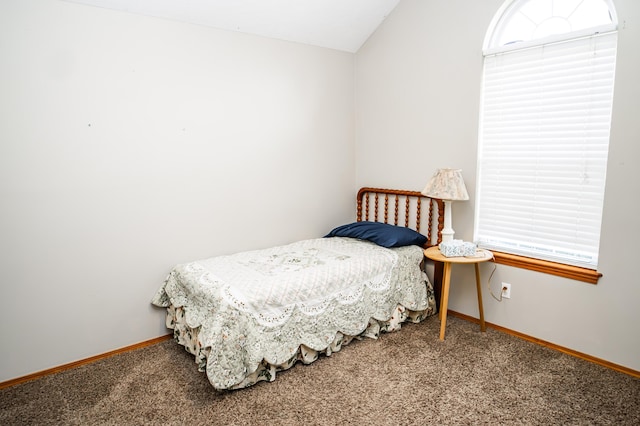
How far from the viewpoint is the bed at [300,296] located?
84.1 inches

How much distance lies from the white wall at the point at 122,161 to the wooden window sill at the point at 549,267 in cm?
168

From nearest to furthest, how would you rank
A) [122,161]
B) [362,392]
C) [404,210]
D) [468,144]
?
[362,392] → [122,161] → [468,144] → [404,210]

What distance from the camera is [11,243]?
220 cm

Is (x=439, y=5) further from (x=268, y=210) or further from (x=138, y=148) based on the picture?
(x=138, y=148)

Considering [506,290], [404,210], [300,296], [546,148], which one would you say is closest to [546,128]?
[546,148]

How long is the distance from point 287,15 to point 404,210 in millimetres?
1782

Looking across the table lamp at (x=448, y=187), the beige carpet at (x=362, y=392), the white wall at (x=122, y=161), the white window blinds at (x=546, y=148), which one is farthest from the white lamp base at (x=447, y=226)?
the white wall at (x=122, y=161)

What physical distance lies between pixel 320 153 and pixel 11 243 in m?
2.25

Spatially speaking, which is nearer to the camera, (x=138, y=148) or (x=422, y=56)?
(x=138, y=148)

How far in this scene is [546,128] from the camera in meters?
2.55

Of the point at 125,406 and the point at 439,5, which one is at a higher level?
the point at 439,5

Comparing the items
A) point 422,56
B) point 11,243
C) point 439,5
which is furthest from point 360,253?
point 11,243

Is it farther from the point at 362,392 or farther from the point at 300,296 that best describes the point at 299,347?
the point at 362,392

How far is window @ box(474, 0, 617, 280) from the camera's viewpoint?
2.34 m
